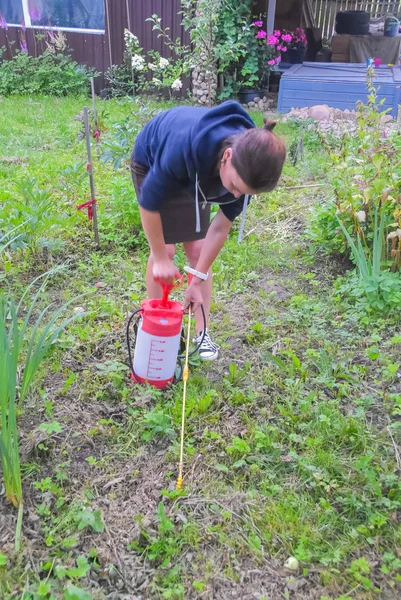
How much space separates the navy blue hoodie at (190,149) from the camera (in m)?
1.67

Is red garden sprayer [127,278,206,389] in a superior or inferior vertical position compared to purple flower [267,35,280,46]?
inferior

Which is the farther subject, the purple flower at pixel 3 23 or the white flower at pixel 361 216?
the purple flower at pixel 3 23

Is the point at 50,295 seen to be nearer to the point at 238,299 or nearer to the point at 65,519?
the point at 238,299

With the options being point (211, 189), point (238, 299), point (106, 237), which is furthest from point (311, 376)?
point (106, 237)

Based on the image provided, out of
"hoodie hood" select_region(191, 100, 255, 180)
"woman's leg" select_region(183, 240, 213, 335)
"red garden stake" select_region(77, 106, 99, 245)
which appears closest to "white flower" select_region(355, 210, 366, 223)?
"woman's leg" select_region(183, 240, 213, 335)

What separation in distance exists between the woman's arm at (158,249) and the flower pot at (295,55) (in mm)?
8619

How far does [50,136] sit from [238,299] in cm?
374

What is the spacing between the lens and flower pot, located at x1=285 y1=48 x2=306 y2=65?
30.2ft

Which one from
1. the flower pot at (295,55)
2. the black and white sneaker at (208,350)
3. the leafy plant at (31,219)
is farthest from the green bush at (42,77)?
the black and white sneaker at (208,350)

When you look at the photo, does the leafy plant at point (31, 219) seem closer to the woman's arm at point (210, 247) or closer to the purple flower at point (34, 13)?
the woman's arm at point (210, 247)

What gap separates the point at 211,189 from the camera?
189cm

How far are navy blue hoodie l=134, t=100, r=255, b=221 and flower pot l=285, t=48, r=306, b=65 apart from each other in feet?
27.4

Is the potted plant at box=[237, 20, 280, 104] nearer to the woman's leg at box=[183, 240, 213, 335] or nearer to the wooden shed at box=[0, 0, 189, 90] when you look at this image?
the wooden shed at box=[0, 0, 189, 90]

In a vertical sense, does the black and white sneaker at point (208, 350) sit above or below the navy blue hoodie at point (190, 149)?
below
